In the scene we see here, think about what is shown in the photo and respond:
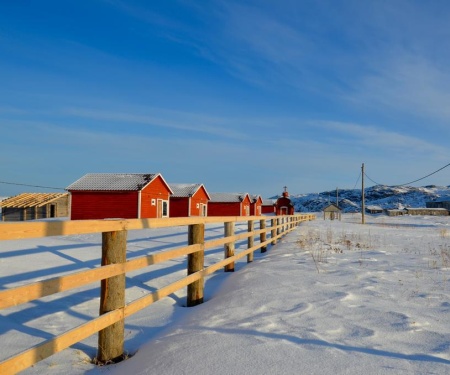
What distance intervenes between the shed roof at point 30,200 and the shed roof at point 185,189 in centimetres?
1296

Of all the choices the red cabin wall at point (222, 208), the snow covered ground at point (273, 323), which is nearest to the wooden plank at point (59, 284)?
the snow covered ground at point (273, 323)

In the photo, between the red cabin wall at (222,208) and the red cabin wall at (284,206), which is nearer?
the red cabin wall at (222,208)

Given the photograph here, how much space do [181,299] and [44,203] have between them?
37518 millimetres

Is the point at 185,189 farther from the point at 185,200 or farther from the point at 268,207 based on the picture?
the point at 268,207

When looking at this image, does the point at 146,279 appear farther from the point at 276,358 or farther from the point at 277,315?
the point at 276,358

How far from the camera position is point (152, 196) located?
31.3 meters

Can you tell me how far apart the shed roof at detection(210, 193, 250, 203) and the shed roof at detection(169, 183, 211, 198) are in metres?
9.37

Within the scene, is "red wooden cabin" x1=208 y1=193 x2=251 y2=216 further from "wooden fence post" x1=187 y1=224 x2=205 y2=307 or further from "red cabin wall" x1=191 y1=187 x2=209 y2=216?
"wooden fence post" x1=187 y1=224 x2=205 y2=307

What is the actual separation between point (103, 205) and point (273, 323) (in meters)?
27.5

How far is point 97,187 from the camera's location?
29953 millimetres

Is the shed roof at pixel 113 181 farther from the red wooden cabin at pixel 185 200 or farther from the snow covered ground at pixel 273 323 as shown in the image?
the snow covered ground at pixel 273 323

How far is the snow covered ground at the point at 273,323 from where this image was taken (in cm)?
321

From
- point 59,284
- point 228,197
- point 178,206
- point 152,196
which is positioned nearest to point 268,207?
point 228,197

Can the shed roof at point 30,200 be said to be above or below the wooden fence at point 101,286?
above
